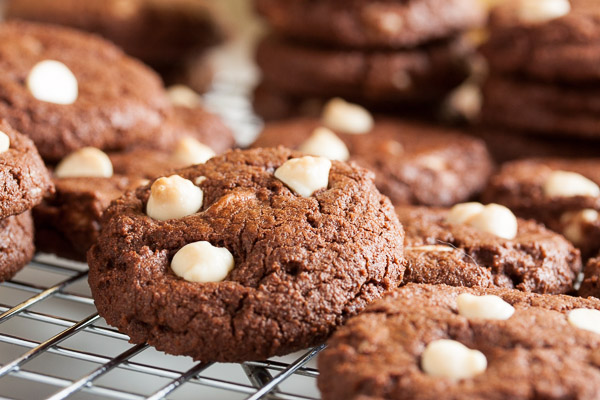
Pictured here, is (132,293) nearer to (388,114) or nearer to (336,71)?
(336,71)

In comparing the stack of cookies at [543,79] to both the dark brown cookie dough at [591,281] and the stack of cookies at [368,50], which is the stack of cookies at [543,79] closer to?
the stack of cookies at [368,50]

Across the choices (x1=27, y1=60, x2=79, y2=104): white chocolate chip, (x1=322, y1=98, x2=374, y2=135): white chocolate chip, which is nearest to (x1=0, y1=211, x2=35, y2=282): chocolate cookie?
(x1=27, y1=60, x2=79, y2=104): white chocolate chip

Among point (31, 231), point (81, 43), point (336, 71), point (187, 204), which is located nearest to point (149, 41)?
point (81, 43)

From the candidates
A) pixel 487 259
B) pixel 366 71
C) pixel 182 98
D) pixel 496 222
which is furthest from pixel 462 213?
pixel 182 98

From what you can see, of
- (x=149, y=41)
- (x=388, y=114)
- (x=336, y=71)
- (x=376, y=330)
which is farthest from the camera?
(x=149, y=41)

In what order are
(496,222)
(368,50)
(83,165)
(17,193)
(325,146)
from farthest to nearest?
(368,50), (325,146), (83,165), (496,222), (17,193)

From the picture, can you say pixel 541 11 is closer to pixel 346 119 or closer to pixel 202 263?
pixel 346 119

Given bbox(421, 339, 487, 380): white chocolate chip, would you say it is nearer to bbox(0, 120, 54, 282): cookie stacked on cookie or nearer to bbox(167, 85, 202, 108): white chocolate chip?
bbox(0, 120, 54, 282): cookie stacked on cookie
